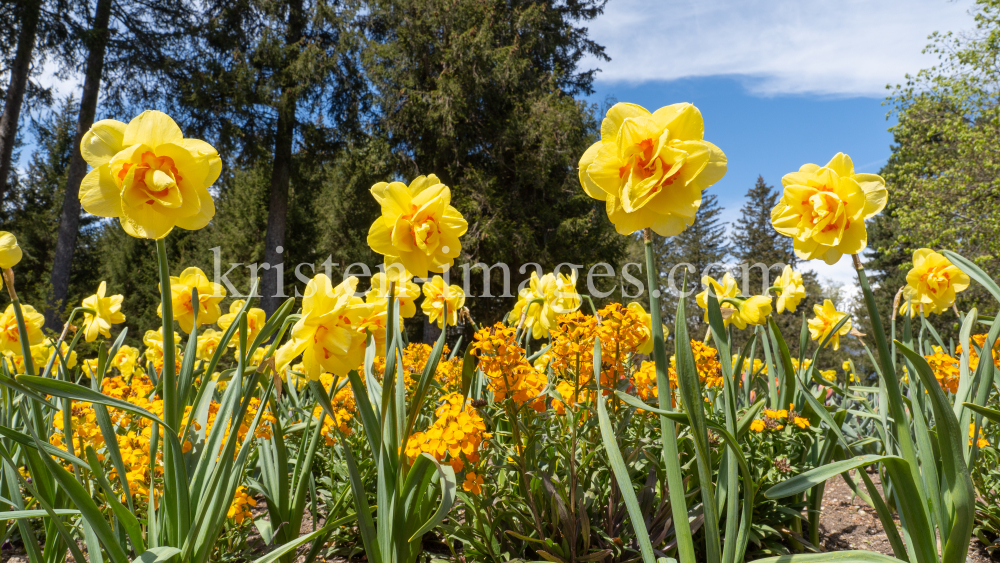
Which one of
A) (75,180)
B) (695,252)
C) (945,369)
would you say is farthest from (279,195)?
(695,252)

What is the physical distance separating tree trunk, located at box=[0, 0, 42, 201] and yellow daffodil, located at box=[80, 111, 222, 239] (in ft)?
32.4

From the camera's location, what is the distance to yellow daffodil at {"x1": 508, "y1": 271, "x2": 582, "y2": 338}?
2.27 meters

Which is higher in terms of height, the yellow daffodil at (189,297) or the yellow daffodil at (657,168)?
the yellow daffodil at (657,168)

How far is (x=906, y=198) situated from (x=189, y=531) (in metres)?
17.3

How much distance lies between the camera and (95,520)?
1.17 m

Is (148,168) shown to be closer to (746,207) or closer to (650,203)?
(650,203)

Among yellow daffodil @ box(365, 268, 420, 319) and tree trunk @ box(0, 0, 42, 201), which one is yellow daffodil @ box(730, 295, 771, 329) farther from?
tree trunk @ box(0, 0, 42, 201)

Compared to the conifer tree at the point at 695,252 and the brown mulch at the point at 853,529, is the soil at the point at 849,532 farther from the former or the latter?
the conifer tree at the point at 695,252

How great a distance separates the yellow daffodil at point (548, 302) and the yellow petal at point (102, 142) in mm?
1515

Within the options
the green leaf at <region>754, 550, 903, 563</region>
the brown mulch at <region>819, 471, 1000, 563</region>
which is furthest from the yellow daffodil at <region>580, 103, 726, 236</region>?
the brown mulch at <region>819, 471, 1000, 563</region>

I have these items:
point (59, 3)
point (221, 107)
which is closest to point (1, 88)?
point (59, 3)

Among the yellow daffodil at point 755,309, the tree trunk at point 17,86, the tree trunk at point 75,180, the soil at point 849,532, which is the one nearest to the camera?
the yellow daffodil at point 755,309

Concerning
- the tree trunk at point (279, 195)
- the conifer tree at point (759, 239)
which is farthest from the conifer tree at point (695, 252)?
the tree trunk at point (279, 195)

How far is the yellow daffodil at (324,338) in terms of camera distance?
117cm
